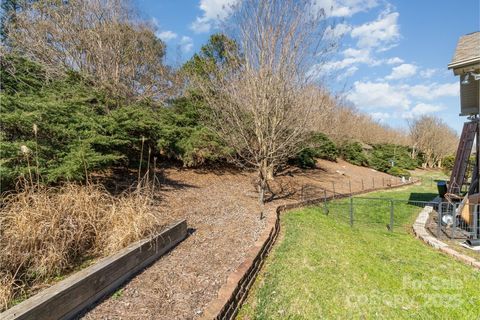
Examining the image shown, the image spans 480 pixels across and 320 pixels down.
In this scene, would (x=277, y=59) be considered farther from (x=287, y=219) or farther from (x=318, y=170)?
(x=318, y=170)

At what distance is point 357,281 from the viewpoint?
3547 millimetres

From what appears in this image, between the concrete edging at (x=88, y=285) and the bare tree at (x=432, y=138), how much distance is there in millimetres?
41924

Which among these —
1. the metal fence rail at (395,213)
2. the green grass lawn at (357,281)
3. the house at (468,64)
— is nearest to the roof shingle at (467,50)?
the house at (468,64)

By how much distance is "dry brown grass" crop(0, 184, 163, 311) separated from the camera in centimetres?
255

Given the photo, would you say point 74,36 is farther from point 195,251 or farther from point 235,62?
point 195,251

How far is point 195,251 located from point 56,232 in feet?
6.04

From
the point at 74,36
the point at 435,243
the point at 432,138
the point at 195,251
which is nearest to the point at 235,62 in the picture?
the point at 195,251

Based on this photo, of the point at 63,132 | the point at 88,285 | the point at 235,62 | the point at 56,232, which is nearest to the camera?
the point at 88,285

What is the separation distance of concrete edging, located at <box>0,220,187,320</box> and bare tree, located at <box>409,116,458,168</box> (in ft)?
138

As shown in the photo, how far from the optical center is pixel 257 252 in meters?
3.83

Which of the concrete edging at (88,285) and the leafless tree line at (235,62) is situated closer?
the concrete edging at (88,285)

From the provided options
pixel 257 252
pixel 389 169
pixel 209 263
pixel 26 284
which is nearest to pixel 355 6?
pixel 257 252

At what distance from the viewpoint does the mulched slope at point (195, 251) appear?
252 cm

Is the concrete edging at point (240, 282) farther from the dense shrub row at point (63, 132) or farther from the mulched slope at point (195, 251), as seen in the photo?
the dense shrub row at point (63, 132)
